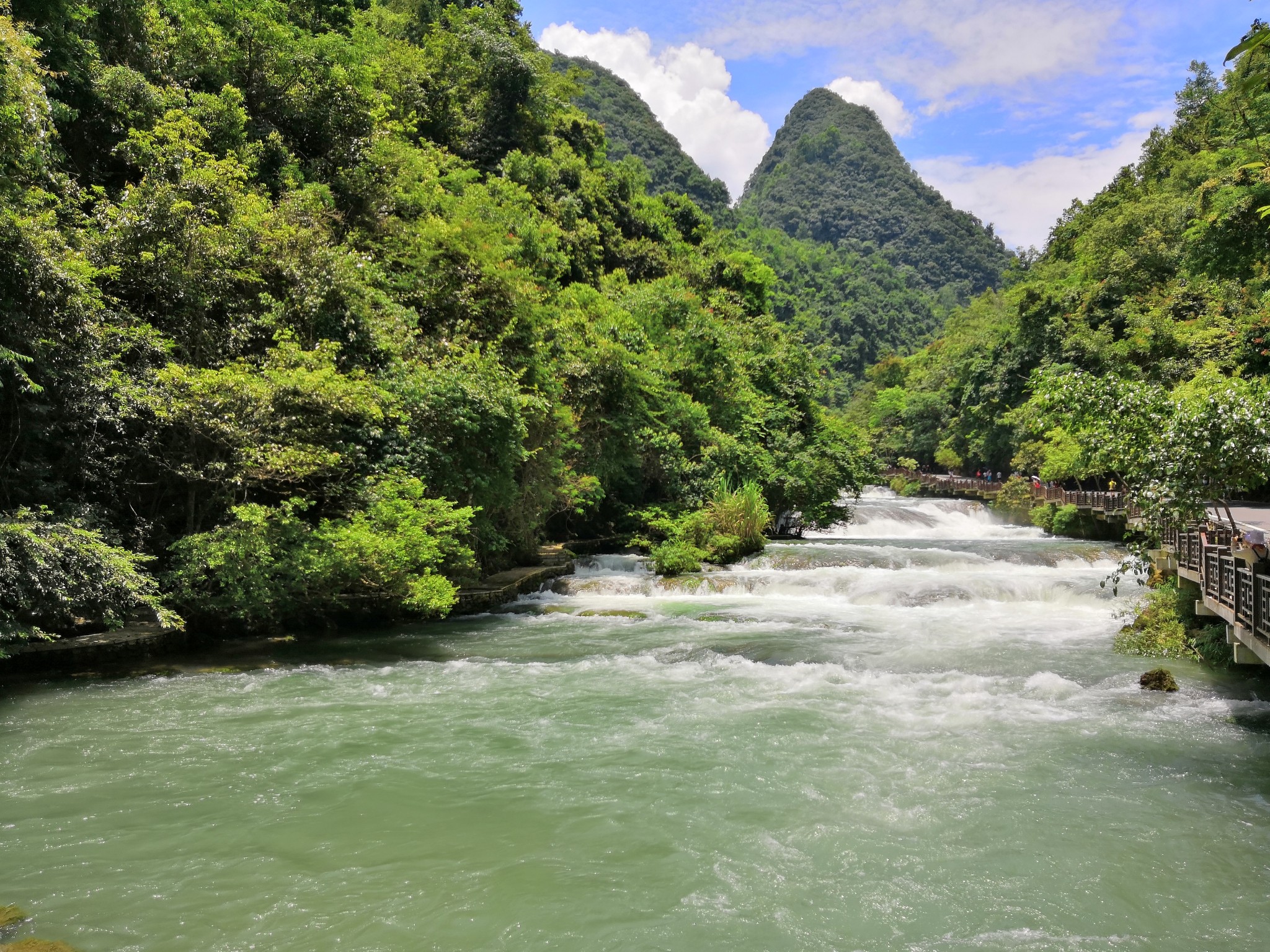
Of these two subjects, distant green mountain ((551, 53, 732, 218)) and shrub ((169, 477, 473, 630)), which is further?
distant green mountain ((551, 53, 732, 218))

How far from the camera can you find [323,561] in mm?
10422

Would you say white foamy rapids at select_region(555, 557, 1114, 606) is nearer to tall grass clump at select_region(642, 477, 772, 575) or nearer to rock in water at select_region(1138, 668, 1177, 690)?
tall grass clump at select_region(642, 477, 772, 575)

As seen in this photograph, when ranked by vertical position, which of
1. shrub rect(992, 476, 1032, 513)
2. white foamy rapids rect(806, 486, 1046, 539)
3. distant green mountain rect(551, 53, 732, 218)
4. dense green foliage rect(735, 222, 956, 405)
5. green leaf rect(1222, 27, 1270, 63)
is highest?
distant green mountain rect(551, 53, 732, 218)

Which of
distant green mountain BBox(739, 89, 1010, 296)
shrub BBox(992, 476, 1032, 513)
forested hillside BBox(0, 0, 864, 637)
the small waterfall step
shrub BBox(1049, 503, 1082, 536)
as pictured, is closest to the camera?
forested hillside BBox(0, 0, 864, 637)

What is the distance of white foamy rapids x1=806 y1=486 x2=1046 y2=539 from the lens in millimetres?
29484

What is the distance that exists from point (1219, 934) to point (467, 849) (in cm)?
440

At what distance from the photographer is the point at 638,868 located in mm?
4977

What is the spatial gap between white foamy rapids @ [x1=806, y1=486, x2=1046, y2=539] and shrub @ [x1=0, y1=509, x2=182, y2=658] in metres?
22.0

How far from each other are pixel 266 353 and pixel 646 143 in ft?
270

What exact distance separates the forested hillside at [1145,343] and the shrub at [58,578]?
33.2ft

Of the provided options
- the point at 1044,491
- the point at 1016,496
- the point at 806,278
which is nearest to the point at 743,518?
the point at 1044,491

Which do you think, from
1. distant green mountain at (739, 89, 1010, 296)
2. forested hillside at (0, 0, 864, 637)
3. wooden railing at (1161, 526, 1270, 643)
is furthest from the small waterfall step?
distant green mountain at (739, 89, 1010, 296)

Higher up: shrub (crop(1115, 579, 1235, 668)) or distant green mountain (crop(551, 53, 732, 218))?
distant green mountain (crop(551, 53, 732, 218))

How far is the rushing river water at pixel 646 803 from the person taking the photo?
4.39 metres
